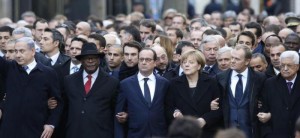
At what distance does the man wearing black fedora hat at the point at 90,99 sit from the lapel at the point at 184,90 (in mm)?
894

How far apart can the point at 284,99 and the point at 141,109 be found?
1.95m

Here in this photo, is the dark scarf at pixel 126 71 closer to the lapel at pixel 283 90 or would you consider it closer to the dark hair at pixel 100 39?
the dark hair at pixel 100 39

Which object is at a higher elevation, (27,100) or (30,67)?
(30,67)

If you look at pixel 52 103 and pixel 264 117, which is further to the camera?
pixel 52 103

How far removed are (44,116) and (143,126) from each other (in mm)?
1387

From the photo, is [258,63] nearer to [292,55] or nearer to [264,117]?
[292,55]

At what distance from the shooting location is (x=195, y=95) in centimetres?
1686

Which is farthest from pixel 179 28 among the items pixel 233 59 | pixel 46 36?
pixel 233 59

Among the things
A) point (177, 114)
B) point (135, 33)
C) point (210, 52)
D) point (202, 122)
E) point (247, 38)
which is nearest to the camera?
point (202, 122)

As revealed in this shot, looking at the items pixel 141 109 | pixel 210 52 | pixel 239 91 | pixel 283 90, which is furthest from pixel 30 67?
pixel 283 90

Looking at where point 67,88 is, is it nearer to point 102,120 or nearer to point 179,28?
point 102,120

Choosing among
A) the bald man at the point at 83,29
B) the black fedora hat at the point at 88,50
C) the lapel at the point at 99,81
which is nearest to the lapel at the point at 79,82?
the lapel at the point at 99,81

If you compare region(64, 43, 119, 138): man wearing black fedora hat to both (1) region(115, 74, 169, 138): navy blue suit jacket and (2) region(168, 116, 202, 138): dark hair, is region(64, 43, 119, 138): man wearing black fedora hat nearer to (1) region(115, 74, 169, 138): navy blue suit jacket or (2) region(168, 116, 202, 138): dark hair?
(1) region(115, 74, 169, 138): navy blue suit jacket

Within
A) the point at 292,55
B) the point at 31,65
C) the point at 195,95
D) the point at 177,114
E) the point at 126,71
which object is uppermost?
the point at 292,55
